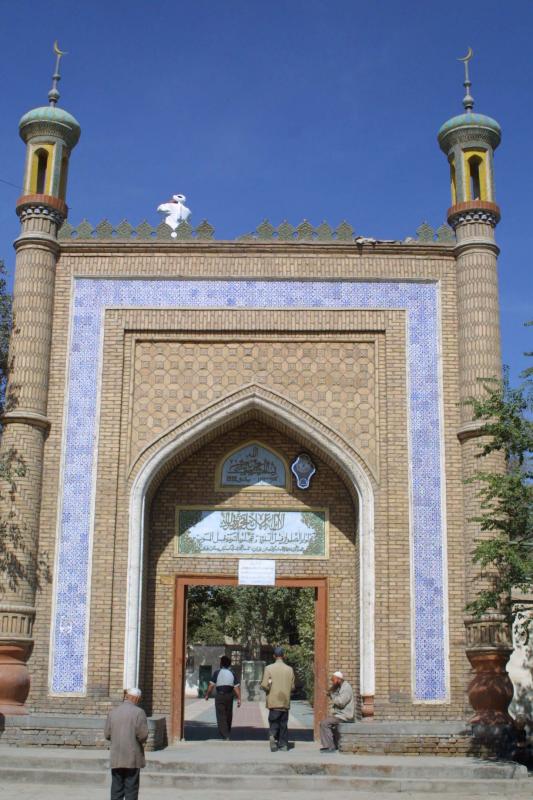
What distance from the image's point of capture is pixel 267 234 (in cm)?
1202

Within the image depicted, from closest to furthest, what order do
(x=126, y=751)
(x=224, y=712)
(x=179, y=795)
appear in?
(x=126, y=751) → (x=179, y=795) → (x=224, y=712)

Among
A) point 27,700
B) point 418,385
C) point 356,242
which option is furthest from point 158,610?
point 356,242

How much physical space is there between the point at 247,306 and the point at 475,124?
375 centimetres

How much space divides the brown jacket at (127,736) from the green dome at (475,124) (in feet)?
28.2

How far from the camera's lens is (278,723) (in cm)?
1028

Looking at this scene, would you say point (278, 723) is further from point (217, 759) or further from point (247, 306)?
point (247, 306)

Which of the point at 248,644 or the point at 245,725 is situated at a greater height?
the point at 248,644

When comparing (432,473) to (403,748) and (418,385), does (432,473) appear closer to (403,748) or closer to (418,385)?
(418,385)

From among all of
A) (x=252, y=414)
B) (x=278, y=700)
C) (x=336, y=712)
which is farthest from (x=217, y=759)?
(x=252, y=414)

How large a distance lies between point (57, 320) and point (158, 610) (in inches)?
148

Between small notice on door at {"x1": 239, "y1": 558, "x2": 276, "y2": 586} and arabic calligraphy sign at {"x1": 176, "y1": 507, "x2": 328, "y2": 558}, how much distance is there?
4.1 inches

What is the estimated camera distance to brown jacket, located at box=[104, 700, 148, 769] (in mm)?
6363

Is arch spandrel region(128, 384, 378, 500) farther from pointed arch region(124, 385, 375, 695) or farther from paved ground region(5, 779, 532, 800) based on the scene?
paved ground region(5, 779, 532, 800)

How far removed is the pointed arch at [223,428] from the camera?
10.8m
